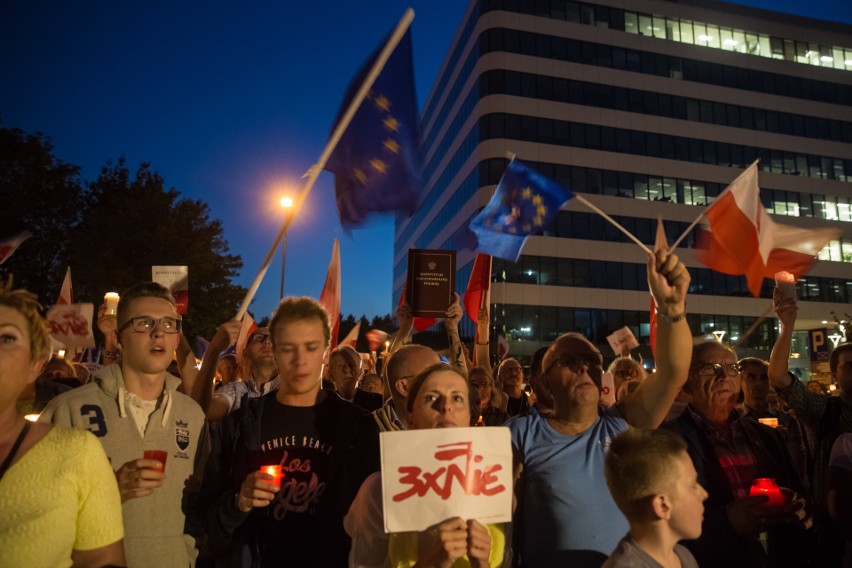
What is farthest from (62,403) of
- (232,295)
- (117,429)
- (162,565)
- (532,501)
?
(232,295)

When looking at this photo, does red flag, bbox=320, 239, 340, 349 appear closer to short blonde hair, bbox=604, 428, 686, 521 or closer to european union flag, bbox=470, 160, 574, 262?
european union flag, bbox=470, 160, 574, 262

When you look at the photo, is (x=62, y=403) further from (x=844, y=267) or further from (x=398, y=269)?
(x=398, y=269)

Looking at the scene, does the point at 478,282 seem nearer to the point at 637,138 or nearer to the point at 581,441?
the point at 581,441

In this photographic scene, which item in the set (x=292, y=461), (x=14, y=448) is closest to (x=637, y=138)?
(x=292, y=461)

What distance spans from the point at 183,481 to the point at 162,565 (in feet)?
1.22

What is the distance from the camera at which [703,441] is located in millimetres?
3633

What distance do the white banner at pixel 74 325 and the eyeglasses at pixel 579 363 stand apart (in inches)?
342

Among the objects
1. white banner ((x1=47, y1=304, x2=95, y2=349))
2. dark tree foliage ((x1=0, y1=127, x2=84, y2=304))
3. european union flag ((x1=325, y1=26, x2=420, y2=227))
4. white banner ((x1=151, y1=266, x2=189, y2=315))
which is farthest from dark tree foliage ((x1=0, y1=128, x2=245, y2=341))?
european union flag ((x1=325, y1=26, x2=420, y2=227))

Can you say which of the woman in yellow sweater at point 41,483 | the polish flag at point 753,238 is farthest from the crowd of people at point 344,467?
the polish flag at point 753,238

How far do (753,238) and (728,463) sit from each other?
330 cm

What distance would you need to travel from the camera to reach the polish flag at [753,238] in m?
5.98

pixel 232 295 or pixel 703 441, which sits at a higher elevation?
pixel 232 295

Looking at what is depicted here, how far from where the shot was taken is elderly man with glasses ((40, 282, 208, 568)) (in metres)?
2.70

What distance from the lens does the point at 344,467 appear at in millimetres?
3002
